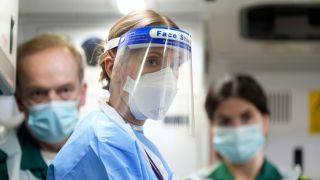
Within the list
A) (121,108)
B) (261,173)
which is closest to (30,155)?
(121,108)

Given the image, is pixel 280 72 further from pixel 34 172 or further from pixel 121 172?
pixel 121 172

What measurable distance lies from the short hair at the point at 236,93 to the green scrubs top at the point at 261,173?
201mm

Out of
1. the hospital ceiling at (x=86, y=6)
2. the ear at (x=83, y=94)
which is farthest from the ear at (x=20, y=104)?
the hospital ceiling at (x=86, y=6)

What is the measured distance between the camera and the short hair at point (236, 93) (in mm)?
1926

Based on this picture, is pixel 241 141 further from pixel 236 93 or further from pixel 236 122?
pixel 236 93

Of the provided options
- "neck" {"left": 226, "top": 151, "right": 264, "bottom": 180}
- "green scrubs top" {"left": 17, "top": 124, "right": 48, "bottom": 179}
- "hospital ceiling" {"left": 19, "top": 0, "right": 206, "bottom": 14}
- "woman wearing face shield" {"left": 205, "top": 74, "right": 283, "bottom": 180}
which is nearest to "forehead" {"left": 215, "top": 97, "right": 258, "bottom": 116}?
"woman wearing face shield" {"left": 205, "top": 74, "right": 283, "bottom": 180}

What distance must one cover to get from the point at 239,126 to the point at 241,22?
66cm

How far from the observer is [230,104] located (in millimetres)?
1952

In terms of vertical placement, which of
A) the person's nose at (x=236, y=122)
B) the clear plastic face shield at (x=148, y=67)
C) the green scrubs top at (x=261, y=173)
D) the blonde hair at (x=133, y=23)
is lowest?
the green scrubs top at (x=261, y=173)

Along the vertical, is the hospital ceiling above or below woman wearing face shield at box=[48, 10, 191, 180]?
above

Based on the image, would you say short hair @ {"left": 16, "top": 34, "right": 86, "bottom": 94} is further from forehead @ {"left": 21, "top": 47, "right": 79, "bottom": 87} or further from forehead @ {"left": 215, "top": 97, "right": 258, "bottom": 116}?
forehead @ {"left": 215, "top": 97, "right": 258, "bottom": 116}

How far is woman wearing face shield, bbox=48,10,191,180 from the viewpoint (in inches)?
35.9

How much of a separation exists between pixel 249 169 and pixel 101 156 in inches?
45.2

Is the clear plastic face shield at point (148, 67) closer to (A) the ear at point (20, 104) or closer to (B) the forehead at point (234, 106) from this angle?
(A) the ear at point (20, 104)
